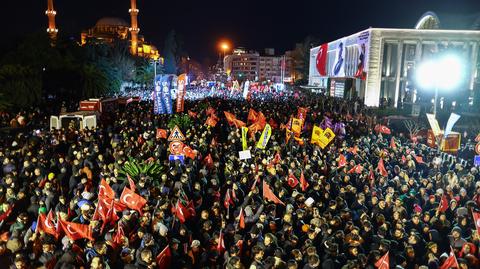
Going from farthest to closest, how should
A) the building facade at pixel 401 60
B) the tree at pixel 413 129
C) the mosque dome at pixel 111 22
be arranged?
→ the mosque dome at pixel 111 22 → the building facade at pixel 401 60 → the tree at pixel 413 129

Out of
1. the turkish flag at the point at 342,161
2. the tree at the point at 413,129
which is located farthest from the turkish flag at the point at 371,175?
the tree at the point at 413,129

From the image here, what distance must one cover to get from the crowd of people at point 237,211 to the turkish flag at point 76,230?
2 cm

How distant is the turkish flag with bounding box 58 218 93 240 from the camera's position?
7.35 m

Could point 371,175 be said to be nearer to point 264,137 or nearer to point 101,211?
point 264,137

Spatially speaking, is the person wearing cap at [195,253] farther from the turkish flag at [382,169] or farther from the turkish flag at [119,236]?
the turkish flag at [382,169]

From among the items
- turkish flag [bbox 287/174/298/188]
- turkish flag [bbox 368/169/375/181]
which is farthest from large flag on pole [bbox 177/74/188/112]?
turkish flag [bbox 368/169/375/181]

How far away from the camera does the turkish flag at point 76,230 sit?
289 inches

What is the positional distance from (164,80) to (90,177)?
1103 cm

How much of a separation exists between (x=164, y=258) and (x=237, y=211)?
2.54m

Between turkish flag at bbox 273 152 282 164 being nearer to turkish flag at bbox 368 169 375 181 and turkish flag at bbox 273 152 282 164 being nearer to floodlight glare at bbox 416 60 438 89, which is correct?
turkish flag at bbox 368 169 375 181

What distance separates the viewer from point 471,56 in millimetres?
39969

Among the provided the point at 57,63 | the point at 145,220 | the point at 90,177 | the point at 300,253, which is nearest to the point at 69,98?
the point at 57,63

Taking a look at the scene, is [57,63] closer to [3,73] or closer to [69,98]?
[69,98]

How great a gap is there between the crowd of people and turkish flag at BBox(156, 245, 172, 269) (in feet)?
0.06
